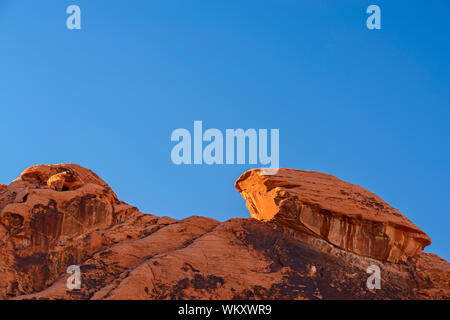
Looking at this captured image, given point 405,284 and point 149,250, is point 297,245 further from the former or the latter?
point 149,250

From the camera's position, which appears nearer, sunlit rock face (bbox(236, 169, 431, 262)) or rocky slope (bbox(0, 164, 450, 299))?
rocky slope (bbox(0, 164, 450, 299))

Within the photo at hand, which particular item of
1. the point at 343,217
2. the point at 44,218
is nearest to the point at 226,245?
the point at 343,217

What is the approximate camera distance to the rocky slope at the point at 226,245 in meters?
21.7

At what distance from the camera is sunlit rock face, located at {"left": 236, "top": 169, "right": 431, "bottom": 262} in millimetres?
24891

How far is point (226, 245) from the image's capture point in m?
24.1

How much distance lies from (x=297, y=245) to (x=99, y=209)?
11.1m

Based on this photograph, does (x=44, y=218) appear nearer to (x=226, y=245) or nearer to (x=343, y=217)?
(x=226, y=245)

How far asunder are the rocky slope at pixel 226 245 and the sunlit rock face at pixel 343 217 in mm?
54

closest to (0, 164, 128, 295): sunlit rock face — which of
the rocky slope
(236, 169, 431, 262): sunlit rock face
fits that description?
the rocky slope

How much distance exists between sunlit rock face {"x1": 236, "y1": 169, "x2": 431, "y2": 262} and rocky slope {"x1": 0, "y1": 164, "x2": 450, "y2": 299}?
0.18 ft

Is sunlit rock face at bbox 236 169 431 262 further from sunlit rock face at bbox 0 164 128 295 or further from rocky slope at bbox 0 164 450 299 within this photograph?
sunlit rock face at bbox 0 164 128 295

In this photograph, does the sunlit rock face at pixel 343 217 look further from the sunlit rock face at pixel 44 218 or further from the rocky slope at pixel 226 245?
the sunlit rock face at pixel 44 218

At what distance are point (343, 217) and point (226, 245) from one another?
635 cm
